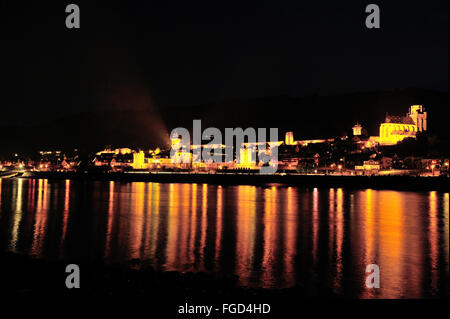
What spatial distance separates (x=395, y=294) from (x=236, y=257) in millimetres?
4888

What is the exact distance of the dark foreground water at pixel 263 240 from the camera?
11750 millimetres

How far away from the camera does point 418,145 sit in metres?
71.2

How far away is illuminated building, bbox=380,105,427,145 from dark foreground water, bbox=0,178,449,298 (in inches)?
2185

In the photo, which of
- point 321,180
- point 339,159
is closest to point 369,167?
point 339,159

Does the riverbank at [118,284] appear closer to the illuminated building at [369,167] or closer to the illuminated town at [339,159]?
Result: the illuminated town at [339,159]

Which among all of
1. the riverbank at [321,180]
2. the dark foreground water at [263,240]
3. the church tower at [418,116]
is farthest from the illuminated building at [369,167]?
the dark foreground water at [263,240]

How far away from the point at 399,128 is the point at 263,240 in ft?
245

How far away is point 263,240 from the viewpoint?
17.1 m

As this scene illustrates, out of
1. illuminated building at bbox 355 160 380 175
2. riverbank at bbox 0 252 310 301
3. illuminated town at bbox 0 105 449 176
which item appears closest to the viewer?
riverbank at bbox 0 252 310 301

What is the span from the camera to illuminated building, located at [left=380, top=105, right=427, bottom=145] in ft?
270
